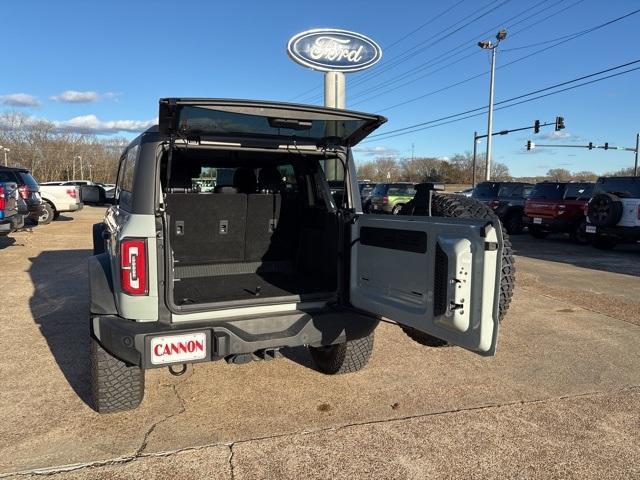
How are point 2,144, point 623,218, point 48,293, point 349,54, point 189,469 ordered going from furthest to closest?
point 2,144 < point 349,54 < point 623,218 < point 48,293 < point 189,469

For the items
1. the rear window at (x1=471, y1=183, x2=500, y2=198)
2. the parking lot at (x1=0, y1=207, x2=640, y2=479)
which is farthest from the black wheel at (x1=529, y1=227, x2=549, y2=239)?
the parking lot at (x1=0, y1=207, x2=640, y2=479)

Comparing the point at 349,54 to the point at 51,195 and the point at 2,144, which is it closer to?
the point at 51,195

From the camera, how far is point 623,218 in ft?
39.6

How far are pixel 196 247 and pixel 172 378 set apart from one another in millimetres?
1150

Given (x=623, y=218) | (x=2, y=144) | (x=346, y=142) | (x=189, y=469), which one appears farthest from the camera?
(x=2, y=144)

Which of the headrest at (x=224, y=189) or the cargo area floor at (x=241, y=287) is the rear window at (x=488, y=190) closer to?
the cargo area floor at (x=241, y=287)

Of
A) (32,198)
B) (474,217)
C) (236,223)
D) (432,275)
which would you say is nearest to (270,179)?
(236,223)

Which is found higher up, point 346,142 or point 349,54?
point 349,54

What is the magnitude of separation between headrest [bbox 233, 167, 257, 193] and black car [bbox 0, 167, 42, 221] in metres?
11.4

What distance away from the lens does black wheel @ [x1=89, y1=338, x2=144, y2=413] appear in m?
3.24

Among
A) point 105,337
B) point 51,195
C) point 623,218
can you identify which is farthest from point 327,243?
point 51,195

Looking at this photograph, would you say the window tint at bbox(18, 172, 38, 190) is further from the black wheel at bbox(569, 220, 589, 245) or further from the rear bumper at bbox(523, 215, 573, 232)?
the black wheel at bbox(569, 220, 589, 245)

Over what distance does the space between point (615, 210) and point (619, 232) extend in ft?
1.81

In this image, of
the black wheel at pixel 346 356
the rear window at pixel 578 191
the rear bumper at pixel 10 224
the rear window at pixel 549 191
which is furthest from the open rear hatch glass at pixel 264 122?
the rear window at pixel 578 191
